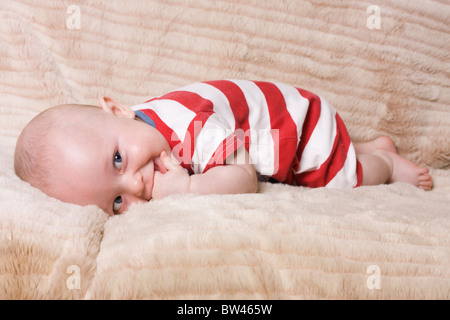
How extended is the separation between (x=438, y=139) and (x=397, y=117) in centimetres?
14

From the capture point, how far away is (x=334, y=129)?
1.25 meters

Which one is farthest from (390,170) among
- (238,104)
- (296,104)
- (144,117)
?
(144,117)

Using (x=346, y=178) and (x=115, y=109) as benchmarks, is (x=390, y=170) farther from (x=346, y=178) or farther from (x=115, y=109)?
(x=115, y=109)

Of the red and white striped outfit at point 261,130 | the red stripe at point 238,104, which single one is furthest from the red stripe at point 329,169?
the red stripe at point 238,104

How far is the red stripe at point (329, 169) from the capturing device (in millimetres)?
1209

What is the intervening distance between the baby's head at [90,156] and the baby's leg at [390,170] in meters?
0.59

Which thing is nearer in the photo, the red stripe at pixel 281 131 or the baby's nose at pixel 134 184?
the baby's nose at pixel 134 184

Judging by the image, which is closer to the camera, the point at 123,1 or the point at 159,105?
the point at 159,105

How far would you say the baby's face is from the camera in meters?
0.90

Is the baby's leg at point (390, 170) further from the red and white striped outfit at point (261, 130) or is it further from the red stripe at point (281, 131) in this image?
the red stripe at point (281, 131)

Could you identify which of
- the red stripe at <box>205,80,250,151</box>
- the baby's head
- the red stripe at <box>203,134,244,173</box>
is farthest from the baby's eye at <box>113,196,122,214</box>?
the red stripe at <box>205,80,250,151</box>

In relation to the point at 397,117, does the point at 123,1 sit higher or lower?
higher

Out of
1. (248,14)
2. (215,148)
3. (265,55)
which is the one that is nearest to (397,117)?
(265,55)
